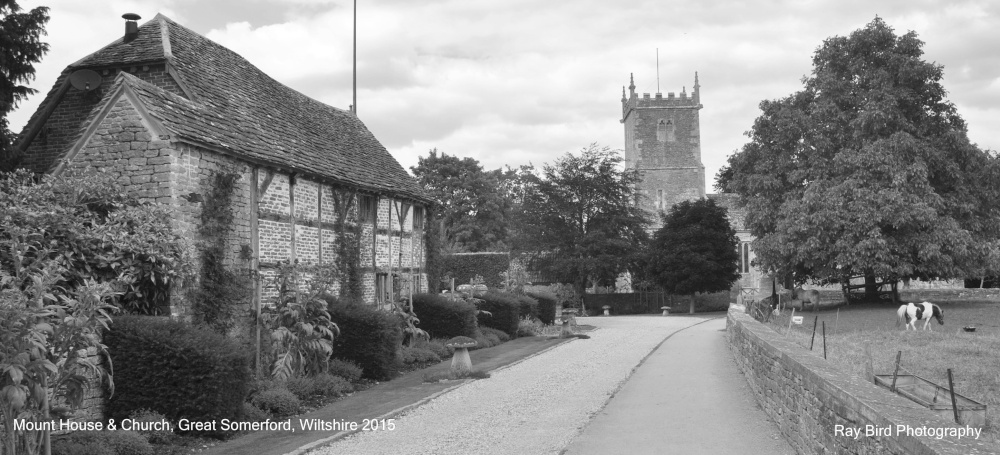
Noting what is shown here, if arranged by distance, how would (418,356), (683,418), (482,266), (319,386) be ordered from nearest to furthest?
(683,418)
(319,386)
(418,356)
(482,266)

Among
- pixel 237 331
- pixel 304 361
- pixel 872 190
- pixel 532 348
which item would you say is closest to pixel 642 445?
pixel 304 361

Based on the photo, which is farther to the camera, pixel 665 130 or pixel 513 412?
pixel 665 130

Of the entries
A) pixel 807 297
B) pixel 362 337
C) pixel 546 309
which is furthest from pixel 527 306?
pixel 807 297

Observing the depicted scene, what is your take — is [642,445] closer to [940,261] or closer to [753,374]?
[753,374]

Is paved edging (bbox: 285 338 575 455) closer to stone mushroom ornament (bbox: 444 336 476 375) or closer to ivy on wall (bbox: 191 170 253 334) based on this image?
stone mushroom ornament (bbox: 444 336 476 375)

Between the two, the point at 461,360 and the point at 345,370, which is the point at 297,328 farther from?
the point at 461,360

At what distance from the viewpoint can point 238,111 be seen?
1703cm

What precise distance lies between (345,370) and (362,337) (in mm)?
→ 972

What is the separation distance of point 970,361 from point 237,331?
1423 cm

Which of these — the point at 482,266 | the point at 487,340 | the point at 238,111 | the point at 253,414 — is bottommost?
the point at 253,414

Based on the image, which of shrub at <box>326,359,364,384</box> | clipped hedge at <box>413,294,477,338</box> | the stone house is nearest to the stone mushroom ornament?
shrub at <box>326,359,364,384</box>

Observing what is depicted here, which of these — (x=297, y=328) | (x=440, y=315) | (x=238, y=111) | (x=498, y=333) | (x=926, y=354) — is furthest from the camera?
(x=498, y=333)

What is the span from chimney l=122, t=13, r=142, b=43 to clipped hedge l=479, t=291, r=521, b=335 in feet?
45.5

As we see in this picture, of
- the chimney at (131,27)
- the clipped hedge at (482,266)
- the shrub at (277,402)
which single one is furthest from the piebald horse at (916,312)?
the clipped hedge at (482,266)
